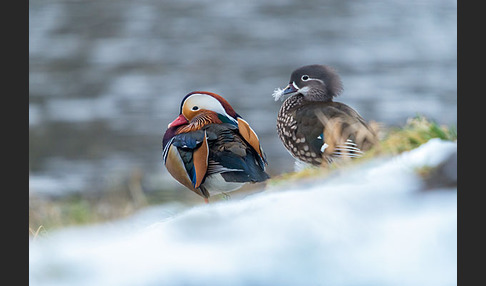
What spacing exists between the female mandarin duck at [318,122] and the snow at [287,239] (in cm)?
37

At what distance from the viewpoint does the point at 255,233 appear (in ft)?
9.64

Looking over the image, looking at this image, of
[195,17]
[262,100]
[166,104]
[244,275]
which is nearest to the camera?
[244,275]

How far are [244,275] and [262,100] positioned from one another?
2757 millimetres

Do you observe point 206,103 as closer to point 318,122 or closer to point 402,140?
point 318,122

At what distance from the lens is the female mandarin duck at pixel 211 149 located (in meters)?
3.47

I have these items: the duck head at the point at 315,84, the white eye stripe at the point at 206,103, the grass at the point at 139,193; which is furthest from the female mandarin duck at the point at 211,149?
the duck head at the point at 315,84

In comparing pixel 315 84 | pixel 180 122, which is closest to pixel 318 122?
pixel 315 84

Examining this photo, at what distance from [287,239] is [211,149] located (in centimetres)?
84

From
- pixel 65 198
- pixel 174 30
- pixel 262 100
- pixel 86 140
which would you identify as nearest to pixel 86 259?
pixel 65 198

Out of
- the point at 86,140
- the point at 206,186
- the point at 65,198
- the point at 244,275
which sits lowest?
the point at 244,275

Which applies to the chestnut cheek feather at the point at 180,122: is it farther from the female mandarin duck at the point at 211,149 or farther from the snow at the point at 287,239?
the snow at the point at 287,239

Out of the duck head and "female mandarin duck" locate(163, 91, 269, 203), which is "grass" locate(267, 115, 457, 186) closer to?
"female mandarin duck" locate(163, 91, 269, 203)

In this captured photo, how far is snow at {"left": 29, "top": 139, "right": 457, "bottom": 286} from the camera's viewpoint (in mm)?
2865

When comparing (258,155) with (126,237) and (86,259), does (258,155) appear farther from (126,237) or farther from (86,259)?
(86,259)
